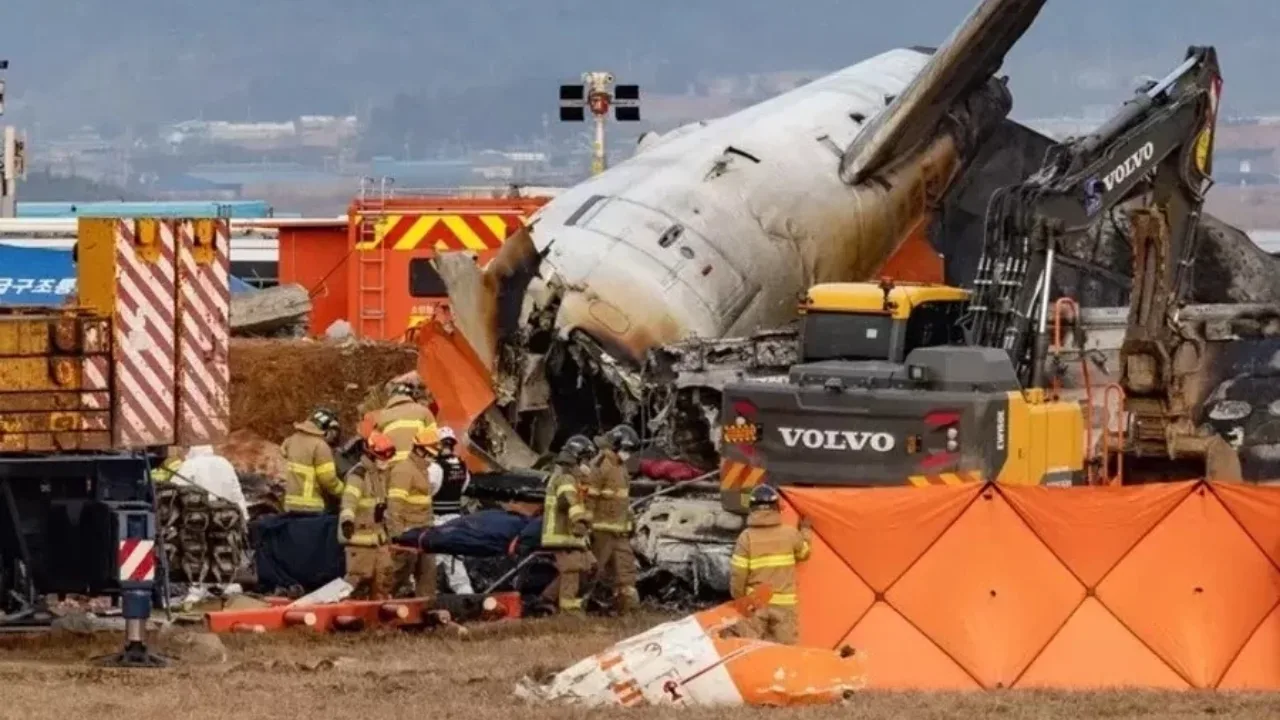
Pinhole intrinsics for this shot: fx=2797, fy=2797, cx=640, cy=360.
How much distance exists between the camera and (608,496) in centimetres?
2231

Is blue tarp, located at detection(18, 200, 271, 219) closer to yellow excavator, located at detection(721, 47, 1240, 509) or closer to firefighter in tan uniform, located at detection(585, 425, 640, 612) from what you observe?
yellow excavator, located at detection(721, 47, 1240, 509)

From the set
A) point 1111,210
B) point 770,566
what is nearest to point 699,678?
point 770,566

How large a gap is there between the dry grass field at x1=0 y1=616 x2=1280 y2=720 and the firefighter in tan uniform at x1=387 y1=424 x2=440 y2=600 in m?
1.91

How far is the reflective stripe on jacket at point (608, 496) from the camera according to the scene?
22281 mm

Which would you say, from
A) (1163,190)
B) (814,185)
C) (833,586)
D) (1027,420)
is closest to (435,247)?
(814,185)

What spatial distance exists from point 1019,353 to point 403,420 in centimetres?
526

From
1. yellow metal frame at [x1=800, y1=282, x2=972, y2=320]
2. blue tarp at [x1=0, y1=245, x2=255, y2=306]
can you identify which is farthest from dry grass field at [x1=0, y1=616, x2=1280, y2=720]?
blue tarp at [x1=0, y1=245, x2=255, y2=306]

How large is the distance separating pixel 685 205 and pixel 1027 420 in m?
8.23

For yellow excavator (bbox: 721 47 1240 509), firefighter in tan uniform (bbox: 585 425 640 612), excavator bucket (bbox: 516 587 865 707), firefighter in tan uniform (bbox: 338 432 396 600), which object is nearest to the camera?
excavator bucket (bbox: 516 587 865 707)

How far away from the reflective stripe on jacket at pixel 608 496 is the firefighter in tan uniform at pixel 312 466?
217 centimetres

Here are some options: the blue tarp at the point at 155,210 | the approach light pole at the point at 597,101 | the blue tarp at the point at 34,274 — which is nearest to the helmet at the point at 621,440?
the blue tarp at the point at 34,274

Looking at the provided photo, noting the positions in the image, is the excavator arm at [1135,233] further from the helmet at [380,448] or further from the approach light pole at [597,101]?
the approach light pole at [597,101]

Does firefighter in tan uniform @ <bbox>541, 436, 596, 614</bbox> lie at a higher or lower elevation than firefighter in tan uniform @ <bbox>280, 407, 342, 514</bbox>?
lower

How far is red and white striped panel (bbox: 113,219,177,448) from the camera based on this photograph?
62.5ft
